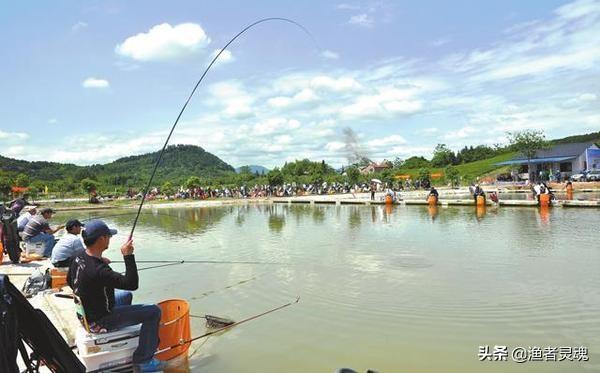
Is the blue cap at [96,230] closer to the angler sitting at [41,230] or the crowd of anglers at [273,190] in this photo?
the angler sitting at [41,230]

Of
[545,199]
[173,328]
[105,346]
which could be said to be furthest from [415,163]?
[105,346]

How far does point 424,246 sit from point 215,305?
25.6 feet

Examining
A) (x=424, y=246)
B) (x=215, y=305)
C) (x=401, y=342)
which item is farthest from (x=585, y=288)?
(x=215, y=305)

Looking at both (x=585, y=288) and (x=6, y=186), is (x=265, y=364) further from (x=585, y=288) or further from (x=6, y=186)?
(x=6, y=186)

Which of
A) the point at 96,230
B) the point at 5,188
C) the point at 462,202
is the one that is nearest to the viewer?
the point at 96,230

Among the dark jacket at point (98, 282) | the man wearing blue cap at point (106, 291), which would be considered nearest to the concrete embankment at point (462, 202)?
the man wearing blue cap at point (106, 291)

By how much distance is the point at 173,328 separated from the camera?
5.40m

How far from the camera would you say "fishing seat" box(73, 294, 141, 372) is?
468 cm

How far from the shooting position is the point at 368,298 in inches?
342

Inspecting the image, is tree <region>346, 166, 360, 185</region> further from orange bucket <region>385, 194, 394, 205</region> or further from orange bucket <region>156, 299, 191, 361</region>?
orange bucket <region>156, 299, 191, 361</region>

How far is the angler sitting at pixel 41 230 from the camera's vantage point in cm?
1127

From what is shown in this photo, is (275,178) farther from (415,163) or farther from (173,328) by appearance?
(415,163)

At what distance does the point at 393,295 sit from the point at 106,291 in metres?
5.78

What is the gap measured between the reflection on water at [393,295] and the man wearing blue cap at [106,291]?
1.35m
